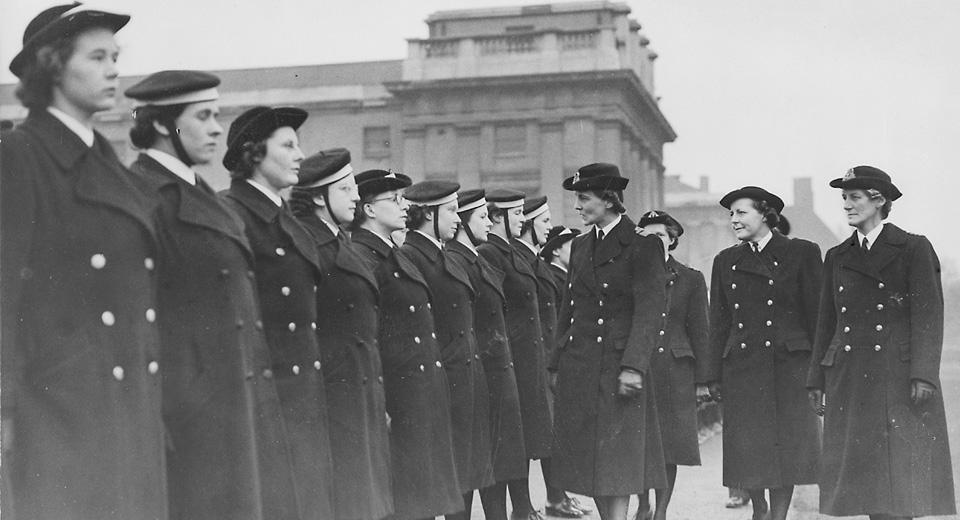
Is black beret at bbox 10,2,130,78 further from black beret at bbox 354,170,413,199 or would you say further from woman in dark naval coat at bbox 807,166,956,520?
woman in dark naval coat at bbox 807,166,956,520

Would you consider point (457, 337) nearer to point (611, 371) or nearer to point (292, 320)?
point (611, 371)

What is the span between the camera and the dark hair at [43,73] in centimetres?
370

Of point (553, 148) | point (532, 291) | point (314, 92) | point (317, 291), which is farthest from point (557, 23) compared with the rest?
point (317, 291)

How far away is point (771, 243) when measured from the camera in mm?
8414

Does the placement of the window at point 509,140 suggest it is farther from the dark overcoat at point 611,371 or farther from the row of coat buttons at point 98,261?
the row of coat buttons at point 98,261

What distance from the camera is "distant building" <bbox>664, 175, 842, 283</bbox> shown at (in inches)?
2657

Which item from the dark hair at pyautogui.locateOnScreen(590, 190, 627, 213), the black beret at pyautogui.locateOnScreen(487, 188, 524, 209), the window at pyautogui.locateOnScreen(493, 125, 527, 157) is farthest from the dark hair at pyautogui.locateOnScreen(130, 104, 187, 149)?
the window at pyautogui.locateOnScreen(493, 125, 527, 157)

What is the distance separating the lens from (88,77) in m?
3.75

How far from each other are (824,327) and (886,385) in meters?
0.66

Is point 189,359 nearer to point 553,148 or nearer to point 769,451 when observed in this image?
point 769,451

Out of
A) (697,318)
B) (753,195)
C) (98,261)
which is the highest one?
(753,195)

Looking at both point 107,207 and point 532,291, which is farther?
point 532,291

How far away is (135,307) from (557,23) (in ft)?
149

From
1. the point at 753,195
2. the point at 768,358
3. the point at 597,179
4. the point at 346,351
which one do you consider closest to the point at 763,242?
the point at 753,195
